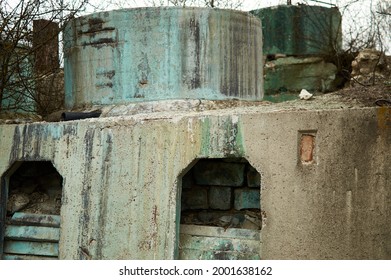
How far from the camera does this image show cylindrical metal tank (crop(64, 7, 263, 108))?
7.42 meters

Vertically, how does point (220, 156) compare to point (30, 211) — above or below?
above

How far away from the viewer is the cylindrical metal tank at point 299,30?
12.3 meters

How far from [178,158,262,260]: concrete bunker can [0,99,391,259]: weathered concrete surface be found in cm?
26

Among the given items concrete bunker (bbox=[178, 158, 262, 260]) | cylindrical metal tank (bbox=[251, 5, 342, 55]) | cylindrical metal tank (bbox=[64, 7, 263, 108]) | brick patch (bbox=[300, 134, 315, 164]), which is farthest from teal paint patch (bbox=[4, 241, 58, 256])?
cylindrical metal tank (bbox=[251, 5, 342, 55])

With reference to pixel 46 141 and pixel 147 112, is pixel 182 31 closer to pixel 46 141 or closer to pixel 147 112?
pixel 147 112

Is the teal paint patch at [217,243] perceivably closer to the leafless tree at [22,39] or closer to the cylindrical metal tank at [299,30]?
the leafless tree at [22,39]

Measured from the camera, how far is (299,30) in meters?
12.5

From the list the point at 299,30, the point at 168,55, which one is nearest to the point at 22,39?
the point at 168,55

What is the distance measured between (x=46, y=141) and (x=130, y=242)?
1416mm

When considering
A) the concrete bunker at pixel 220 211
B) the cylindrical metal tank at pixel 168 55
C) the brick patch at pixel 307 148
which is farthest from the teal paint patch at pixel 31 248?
the brick patch at pixel 307 148

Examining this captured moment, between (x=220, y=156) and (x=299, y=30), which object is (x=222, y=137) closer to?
(x=220, y=156)

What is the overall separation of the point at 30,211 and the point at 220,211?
2.03 metres

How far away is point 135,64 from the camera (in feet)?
24.6

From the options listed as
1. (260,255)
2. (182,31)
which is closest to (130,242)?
(260,255)
